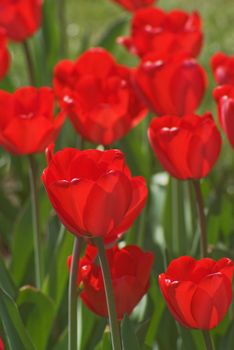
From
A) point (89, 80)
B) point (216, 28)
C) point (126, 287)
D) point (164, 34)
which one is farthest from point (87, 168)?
point (216, 28)

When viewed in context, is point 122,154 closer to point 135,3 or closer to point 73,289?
point 73,289

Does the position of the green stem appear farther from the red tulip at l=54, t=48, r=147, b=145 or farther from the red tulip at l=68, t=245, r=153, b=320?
the red tulip at l=68, t=245, r=153, b=320

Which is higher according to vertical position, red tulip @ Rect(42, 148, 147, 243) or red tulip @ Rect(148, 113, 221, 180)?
red tulip @ Rect(42, 148, 147, 243)

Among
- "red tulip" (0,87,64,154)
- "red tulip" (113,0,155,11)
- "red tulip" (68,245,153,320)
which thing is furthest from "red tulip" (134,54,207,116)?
"red tulip" (113,0,155,11)

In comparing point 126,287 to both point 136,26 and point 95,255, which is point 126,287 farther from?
point 136,26

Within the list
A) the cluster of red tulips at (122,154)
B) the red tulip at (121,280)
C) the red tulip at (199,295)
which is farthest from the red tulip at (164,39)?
the red tulip at (199,295)

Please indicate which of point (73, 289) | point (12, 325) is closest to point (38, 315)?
point (12, 325)
